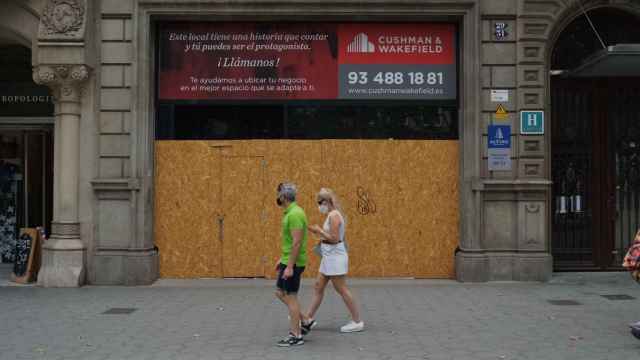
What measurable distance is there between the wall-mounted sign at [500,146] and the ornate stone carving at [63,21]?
728cm

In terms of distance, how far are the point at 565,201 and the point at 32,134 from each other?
10571 mm

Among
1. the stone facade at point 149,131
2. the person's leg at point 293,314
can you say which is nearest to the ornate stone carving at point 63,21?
the stone facade at point 149,131

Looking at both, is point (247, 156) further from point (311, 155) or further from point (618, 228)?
point (618, 228)

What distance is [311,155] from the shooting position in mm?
13797

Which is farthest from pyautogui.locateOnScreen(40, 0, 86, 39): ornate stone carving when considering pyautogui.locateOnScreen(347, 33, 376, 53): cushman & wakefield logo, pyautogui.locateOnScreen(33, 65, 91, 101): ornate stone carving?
pyautogui.locateOnScreen(347, 33, 376, 53): cushman & wakefield logo

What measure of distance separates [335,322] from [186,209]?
4.88m

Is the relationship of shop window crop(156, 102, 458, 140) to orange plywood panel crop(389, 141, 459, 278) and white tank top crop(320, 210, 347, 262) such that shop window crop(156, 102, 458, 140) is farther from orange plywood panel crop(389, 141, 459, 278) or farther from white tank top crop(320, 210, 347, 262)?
white tank top crop(320, 210, 347, 262)

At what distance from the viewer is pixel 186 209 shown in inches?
542

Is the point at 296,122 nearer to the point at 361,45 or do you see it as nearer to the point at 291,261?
the point at 361,45

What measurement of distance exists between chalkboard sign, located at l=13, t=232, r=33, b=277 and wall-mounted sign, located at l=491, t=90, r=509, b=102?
335 inches

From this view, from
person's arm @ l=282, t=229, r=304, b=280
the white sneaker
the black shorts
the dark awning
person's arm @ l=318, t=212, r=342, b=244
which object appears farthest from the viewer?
the dark awning

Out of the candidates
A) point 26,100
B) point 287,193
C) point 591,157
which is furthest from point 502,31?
point 26,100

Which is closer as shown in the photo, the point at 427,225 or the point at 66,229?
the point at 66,229

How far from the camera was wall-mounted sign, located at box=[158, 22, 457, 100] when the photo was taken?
13.9m
